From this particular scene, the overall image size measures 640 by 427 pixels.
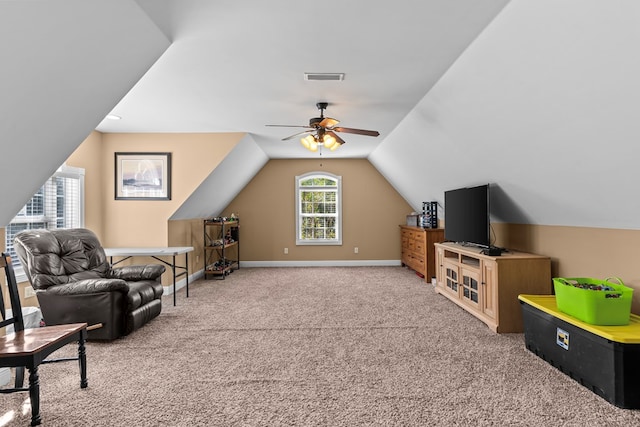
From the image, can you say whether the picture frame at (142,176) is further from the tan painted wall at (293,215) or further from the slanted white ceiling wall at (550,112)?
the slanted white ceiling wall at (550,112)

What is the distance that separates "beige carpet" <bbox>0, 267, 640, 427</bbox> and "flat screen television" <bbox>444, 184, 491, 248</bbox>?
951 mm

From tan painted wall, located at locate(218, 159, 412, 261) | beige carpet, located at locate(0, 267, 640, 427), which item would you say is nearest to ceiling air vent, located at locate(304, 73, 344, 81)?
beige carpet, located at locate(0, 267, 640, 427)

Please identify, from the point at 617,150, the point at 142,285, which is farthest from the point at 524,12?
the point at 142,285

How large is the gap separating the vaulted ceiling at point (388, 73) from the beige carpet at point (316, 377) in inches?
56.0

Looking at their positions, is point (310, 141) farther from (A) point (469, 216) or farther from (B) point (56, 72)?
(B) point (56, 72)

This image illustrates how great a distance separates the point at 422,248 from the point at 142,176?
15.7ft

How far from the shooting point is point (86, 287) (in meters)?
3.51

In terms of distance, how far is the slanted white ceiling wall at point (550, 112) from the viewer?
1.99m

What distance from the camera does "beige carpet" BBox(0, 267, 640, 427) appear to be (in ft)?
7.39

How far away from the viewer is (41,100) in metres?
2.36

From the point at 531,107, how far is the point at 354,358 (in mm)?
2385

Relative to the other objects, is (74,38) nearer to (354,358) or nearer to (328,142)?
(328,142)

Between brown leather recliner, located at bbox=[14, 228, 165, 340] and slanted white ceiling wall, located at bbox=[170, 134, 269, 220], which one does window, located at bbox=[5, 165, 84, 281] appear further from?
slanted white ceiling wall, located at bbox=[170, 134, 269, 220]

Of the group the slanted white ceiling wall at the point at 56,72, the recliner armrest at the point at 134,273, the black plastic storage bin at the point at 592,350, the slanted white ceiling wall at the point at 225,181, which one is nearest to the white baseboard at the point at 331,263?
the slanted white ceiling wall at the point at 225,181
